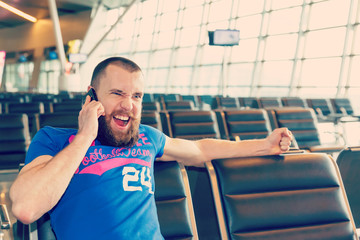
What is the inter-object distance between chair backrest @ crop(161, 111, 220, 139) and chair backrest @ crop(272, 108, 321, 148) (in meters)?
0.83

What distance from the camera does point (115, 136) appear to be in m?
1.62

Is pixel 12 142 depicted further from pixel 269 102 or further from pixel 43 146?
pixel 269 102

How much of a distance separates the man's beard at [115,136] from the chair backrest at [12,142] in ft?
6.59

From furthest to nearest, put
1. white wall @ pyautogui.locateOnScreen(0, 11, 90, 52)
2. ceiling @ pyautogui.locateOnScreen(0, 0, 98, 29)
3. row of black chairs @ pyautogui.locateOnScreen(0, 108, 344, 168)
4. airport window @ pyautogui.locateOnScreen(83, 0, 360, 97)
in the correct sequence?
white wall @ pyautogui.locateOnScreen(0, 11, 90, 52) → ceiling @ pyautogui.locateOnScreen(0, 0, 98, 29) → airport window @ pyautogui.locateOnScreen(83, 0, 360, 97) → row of black chairs @ pyautogui.locateOnScreen(0, 108, 344, 168)

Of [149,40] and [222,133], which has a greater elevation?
[149,40]

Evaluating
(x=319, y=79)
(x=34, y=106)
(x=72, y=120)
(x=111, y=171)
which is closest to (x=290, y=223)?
(x=111, y=171)

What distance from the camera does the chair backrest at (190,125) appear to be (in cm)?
396

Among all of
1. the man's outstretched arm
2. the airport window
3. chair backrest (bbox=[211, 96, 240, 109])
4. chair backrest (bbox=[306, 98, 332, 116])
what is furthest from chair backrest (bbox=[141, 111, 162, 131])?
the airport window

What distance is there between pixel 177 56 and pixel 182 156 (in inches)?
613

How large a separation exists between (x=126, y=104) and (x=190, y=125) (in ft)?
7.86

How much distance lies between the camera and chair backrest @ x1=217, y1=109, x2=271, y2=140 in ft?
13.8

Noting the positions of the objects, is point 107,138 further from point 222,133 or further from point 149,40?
point 149,40

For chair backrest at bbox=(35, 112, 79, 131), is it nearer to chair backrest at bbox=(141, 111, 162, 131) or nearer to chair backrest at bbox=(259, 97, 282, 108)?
chair backrest at bbox=(141, 111, 162, 131)

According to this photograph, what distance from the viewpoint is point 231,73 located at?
14.8 m
